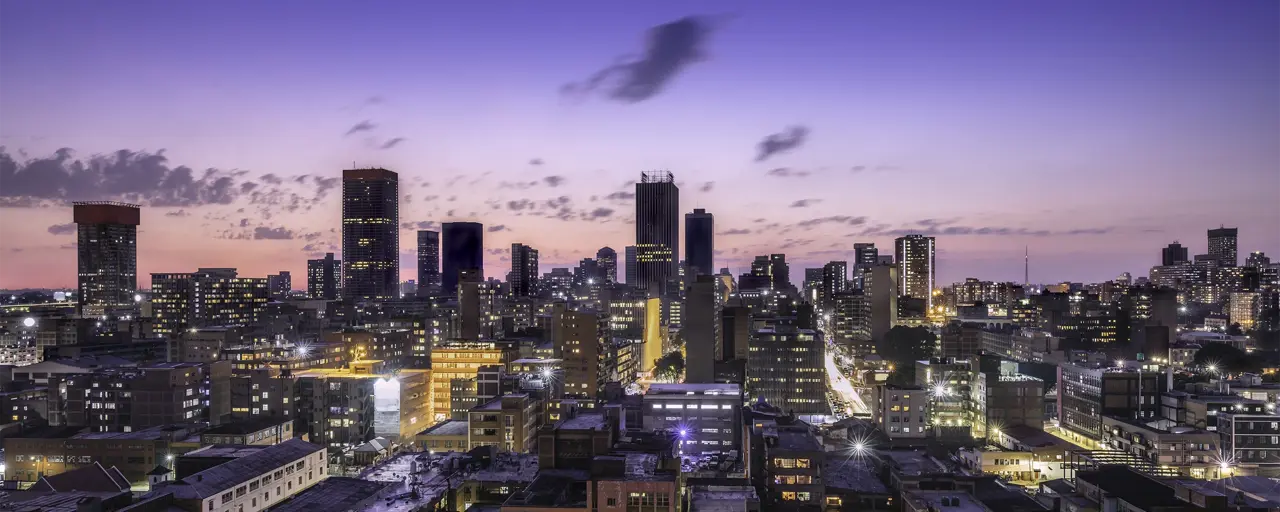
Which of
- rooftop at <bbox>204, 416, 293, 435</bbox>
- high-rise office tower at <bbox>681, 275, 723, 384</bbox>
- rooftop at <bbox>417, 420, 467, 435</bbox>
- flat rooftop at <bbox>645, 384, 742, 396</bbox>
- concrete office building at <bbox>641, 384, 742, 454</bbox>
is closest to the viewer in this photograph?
rooftop at <bbox>204, 416, 293, 435</bbox>

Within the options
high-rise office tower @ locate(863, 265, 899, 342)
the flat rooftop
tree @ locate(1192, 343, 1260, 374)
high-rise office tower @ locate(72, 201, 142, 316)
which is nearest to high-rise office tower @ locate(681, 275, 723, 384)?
the flat rooftop

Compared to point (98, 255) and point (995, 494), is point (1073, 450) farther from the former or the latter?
point (98, 255)

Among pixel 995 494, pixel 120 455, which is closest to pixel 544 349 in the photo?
pixel 120 455

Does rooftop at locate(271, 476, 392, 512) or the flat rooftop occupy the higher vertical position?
the flat rooftop

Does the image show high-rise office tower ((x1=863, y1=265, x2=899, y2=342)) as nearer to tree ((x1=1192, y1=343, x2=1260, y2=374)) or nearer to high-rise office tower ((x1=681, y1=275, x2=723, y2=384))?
tree ((x1=1192, y1=343, x2=1260, y2=374))

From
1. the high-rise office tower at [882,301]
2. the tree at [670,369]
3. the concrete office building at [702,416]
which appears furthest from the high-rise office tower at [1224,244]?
the concrete office building at [702,416]

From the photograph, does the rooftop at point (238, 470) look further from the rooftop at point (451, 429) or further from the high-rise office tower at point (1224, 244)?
the high-rise office tower at point (1224, 244)
